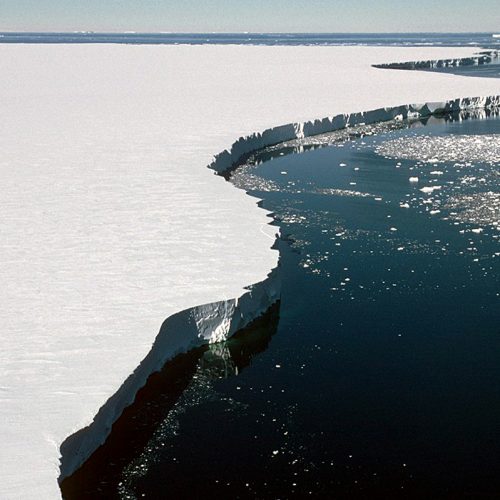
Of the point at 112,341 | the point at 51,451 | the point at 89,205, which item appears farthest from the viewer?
the point at 89,205

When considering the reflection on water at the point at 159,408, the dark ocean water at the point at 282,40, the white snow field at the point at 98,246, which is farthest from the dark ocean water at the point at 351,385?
the dark ocean water at the point at 282,40

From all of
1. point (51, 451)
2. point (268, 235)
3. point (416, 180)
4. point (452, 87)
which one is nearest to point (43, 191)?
point (268, 235)

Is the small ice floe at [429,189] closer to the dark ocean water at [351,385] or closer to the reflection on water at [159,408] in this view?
the dark ocean water at [351,385]

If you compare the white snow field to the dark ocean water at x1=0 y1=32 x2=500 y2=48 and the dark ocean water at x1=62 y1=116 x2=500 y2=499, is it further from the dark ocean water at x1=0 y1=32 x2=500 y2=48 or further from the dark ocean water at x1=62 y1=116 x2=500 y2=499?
the dark ocean water at x1=0 y1=32 x2=500 y2=48

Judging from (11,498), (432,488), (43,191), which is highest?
(43,191)

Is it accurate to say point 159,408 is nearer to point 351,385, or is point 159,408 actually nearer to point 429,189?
point 351,385

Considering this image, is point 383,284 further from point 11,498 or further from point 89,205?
point 11,498
